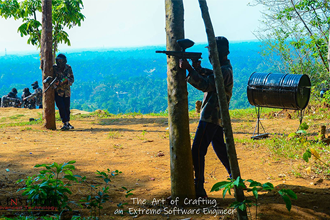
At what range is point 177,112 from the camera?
3336 millimetres

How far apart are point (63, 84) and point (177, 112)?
6534mm

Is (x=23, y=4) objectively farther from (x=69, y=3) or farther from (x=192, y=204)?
(x=192, y=204)

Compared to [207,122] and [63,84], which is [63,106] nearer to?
[63,84]

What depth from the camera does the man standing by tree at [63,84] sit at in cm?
903

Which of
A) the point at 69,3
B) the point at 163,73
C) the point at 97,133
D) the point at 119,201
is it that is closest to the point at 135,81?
the point at 163,73

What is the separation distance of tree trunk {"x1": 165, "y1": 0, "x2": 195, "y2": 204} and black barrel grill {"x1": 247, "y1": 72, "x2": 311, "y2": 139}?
4.38m

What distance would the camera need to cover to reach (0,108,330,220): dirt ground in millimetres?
3404

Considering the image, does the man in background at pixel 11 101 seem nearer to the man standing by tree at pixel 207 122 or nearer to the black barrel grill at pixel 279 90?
the black barrel grill at pixel 279 90

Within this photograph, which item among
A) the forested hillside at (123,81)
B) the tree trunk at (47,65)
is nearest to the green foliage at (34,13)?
the tree trunk at (47,65)

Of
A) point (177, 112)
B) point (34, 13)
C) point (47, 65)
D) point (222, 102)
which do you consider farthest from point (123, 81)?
point (222, 102)

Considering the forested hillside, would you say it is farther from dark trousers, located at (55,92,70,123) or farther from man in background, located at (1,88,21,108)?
dark trousers, located at (55,92,70,123)

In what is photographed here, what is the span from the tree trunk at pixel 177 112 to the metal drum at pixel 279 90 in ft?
15.3

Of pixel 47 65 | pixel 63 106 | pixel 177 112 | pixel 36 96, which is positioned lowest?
pixel 36 96

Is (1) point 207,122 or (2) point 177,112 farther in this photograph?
(1) point 207,122
